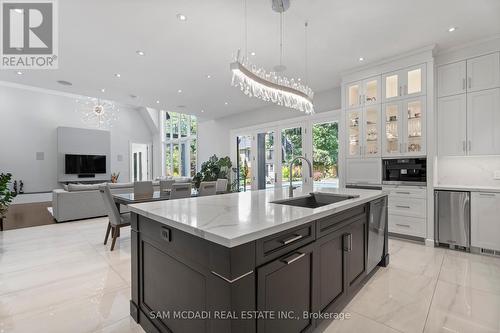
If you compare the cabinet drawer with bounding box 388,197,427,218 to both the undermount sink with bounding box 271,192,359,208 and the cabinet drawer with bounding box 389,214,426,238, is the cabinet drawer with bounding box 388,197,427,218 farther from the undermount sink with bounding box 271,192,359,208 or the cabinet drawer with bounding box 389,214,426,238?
the undermount sink with bounding box 271,192,359,208

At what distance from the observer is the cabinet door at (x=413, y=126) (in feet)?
11.8

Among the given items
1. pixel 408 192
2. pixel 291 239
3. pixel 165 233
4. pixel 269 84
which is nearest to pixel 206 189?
pixel 269 84

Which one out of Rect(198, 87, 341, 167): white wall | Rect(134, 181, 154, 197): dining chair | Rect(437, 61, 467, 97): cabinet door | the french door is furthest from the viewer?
Rect(198, 87, 341, 167): white wall

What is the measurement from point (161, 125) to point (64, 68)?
7.93 meters

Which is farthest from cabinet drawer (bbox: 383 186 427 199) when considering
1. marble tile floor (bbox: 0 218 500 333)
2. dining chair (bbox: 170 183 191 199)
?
dining chair (bbox: 170 183 191 199)

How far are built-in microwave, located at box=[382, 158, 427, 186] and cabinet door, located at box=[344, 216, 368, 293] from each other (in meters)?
2.02

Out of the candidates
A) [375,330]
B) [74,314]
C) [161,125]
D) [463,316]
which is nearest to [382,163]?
[463,316]

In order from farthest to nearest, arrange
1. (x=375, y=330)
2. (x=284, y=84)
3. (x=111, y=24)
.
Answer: (x=111, y=24), (x=284, y=84), (x=375, y=330)

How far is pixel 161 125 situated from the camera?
39.3 feet

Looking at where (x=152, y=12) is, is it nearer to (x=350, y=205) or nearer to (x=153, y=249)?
(x=153, y=249)

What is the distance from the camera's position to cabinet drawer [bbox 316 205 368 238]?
1.62m

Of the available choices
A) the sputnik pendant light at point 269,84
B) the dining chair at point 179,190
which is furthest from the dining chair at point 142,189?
the sputnik pendant light at point 269,84

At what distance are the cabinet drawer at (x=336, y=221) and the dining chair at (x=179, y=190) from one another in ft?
8.47

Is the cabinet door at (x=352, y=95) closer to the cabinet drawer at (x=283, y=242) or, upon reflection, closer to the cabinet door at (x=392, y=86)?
the cabinet door at (x=392, y=86)
